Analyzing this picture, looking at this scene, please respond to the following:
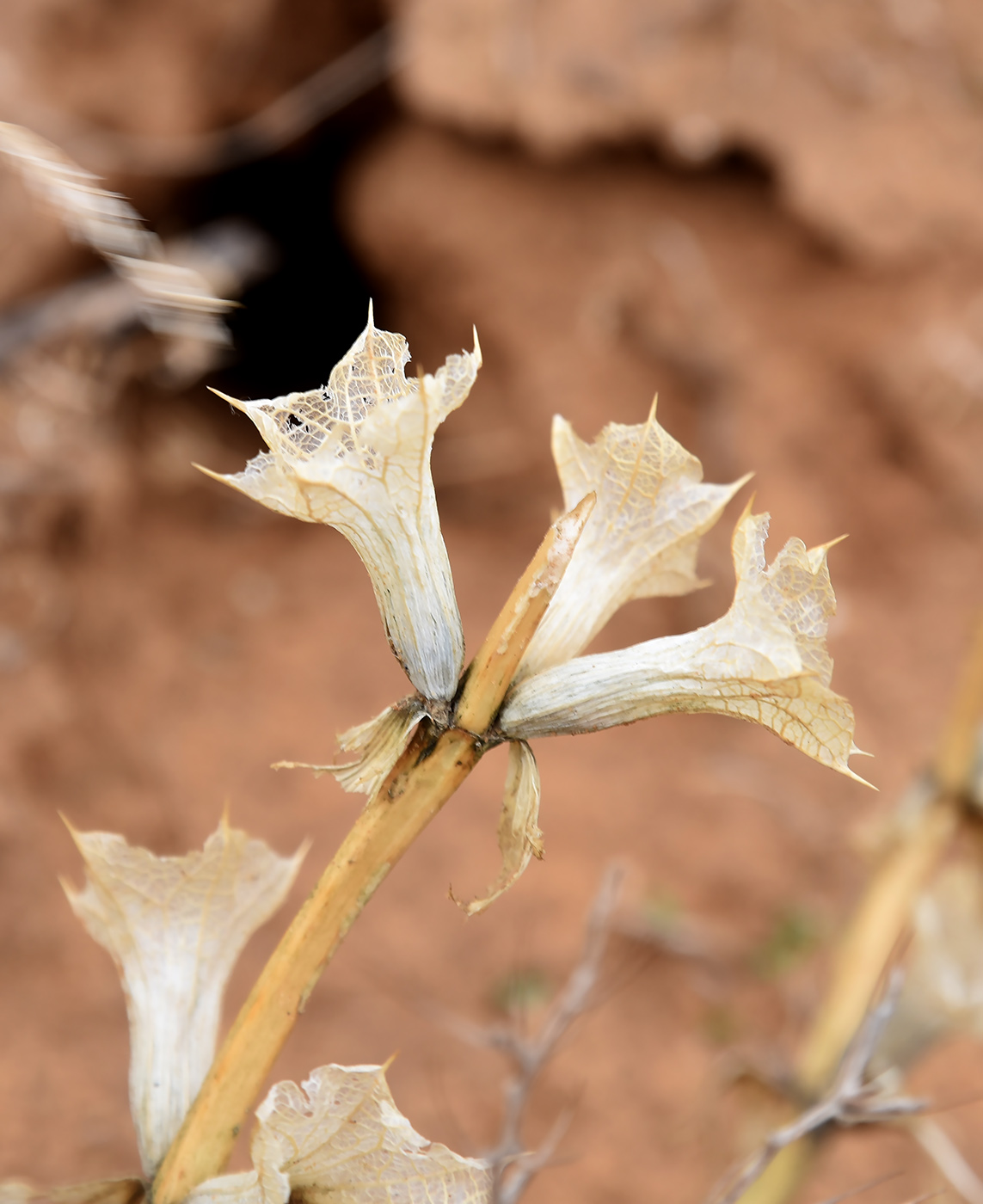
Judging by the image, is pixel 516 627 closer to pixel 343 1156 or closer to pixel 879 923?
pixel 343 1156

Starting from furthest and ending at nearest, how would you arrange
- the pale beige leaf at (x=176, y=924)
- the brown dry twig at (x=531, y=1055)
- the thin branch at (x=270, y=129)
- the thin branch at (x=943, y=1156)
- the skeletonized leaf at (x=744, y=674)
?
the thin branch at (x=270, y=129) < the thin branch at (x=943, y=1156) < the brown dry twig at (x=531, y=1055) < the pale beige leaf at (x=176, y=924) < the skeletonized leaf at (x=744, y=674)

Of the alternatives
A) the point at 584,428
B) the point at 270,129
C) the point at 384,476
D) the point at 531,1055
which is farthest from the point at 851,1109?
the point at 270,129

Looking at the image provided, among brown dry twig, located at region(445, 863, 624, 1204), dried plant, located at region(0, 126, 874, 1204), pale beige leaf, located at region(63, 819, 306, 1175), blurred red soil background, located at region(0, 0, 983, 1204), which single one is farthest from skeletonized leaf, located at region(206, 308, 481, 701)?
blurred red soil background, located at region(0, 0, 983, 1204)

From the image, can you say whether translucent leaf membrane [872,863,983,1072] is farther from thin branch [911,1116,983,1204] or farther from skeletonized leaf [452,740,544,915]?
skeletonized leaf [452,740,544,915]

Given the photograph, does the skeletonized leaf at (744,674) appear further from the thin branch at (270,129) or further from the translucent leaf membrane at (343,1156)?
the thin branch at (270,129)

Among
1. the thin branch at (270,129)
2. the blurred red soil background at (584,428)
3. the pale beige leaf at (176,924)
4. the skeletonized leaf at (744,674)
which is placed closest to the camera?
the skeletonized leaf at (744,674)

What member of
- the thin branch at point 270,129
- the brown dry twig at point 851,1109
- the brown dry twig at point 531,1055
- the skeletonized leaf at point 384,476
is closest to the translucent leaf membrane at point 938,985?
the brown dry twig at point 851,1109
